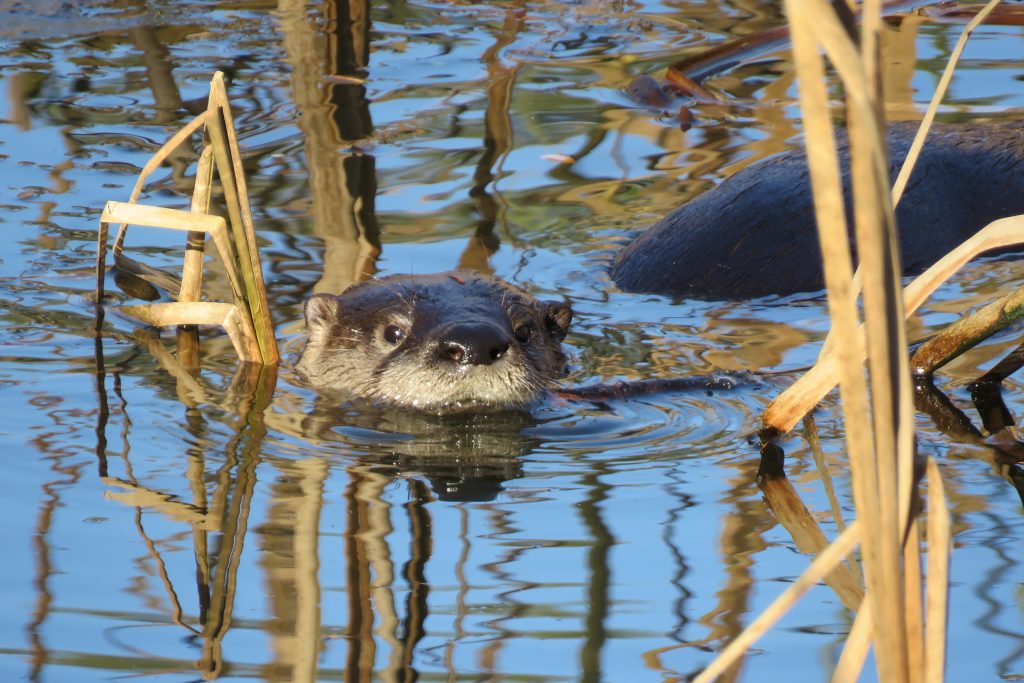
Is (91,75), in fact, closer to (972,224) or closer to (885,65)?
(885,65)

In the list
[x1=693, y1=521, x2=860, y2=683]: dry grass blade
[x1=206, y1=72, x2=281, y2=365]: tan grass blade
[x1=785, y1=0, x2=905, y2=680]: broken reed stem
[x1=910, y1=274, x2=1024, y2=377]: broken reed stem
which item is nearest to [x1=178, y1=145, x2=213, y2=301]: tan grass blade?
[x1=206, y1=72, x2=281, y2=365]: tan grass blade

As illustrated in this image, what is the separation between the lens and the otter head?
12.4 ft

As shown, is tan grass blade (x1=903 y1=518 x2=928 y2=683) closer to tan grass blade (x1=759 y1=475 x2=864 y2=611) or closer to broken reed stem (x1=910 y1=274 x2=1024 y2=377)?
tan grass blade (x1=759 y1=475 x2=864 y2=611)

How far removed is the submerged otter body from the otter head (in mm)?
598

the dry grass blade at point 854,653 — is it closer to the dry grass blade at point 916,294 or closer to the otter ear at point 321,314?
the dry grass blade at point 916,294

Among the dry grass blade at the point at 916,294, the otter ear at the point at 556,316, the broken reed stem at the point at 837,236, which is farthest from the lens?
the otter ear at the point at 556,316

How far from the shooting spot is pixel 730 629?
7.63 ft

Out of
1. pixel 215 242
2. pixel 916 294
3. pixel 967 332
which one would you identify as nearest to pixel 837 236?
pixel 916 294

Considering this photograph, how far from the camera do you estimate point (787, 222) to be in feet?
15.5

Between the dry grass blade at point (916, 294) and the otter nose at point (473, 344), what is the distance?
2.58 feet

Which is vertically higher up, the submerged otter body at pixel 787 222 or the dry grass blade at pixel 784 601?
the dry grass blade at pixel 784 601

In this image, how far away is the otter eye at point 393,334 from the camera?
13.4 ft

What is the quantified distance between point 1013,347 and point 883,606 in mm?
2598

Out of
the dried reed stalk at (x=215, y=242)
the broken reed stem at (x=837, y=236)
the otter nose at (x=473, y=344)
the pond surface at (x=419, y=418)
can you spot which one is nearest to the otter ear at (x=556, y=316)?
the pond surface at (x=419, y=418)
